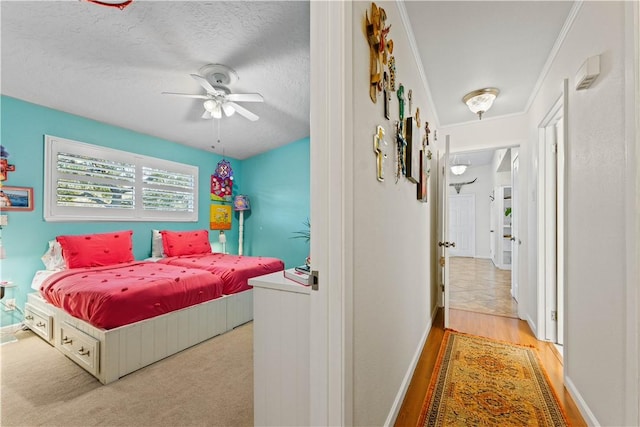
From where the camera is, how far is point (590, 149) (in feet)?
5.03

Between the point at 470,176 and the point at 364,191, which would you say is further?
the point at 470,176

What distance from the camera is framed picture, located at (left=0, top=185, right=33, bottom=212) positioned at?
263 cm

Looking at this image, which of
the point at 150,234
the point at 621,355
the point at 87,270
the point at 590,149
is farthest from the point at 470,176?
the point at 87,270

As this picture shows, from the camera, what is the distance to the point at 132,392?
1.79 m

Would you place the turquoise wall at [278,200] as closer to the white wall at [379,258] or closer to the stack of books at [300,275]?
the white wall at [379,258]

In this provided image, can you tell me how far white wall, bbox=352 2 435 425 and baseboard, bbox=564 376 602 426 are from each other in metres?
0.94

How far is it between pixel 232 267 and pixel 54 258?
1.85 m

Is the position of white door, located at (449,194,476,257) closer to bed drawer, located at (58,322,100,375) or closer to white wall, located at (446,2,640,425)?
white wall, located at (446,2,640,425)

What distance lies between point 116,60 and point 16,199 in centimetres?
179

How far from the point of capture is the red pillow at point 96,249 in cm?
284

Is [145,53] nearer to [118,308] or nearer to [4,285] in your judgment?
[118,308]

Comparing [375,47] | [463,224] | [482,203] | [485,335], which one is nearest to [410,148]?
[375,47]

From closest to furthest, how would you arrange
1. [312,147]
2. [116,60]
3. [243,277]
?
[312,147] < [116,60] < [243,277]

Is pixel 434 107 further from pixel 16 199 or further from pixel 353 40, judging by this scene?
pixel 16 199
